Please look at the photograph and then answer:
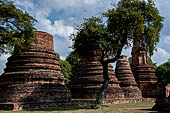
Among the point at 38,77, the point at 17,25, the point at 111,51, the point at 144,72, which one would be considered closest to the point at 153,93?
the point at 144,72

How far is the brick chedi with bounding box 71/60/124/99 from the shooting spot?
2306cm

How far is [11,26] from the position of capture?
1203cm

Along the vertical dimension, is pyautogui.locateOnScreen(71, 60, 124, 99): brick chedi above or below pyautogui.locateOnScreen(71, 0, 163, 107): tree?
below

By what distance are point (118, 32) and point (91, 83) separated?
8655 mm

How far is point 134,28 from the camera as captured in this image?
15.8 meters

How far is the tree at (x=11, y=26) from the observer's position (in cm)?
1142

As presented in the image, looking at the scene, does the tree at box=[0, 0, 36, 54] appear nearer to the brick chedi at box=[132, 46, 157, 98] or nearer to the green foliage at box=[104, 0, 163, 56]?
the green foliage at box=[104, 0, 163, 56]

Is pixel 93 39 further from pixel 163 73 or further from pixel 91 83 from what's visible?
pixel 163 73

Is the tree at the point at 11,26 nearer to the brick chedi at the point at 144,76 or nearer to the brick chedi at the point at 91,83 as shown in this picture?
the brick chedi at the point at 91,83

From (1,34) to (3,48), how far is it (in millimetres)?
715

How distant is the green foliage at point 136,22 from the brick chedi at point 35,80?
5593 mm

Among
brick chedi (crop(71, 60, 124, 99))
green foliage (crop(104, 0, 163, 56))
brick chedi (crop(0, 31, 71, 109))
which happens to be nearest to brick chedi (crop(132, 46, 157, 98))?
brick chedi (crop(71, 60, 124, 99))

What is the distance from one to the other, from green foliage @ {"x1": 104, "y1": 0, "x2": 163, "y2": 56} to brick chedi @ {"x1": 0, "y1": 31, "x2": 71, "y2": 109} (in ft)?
18.4

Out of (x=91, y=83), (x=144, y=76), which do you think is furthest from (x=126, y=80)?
(x=91, y=83)
